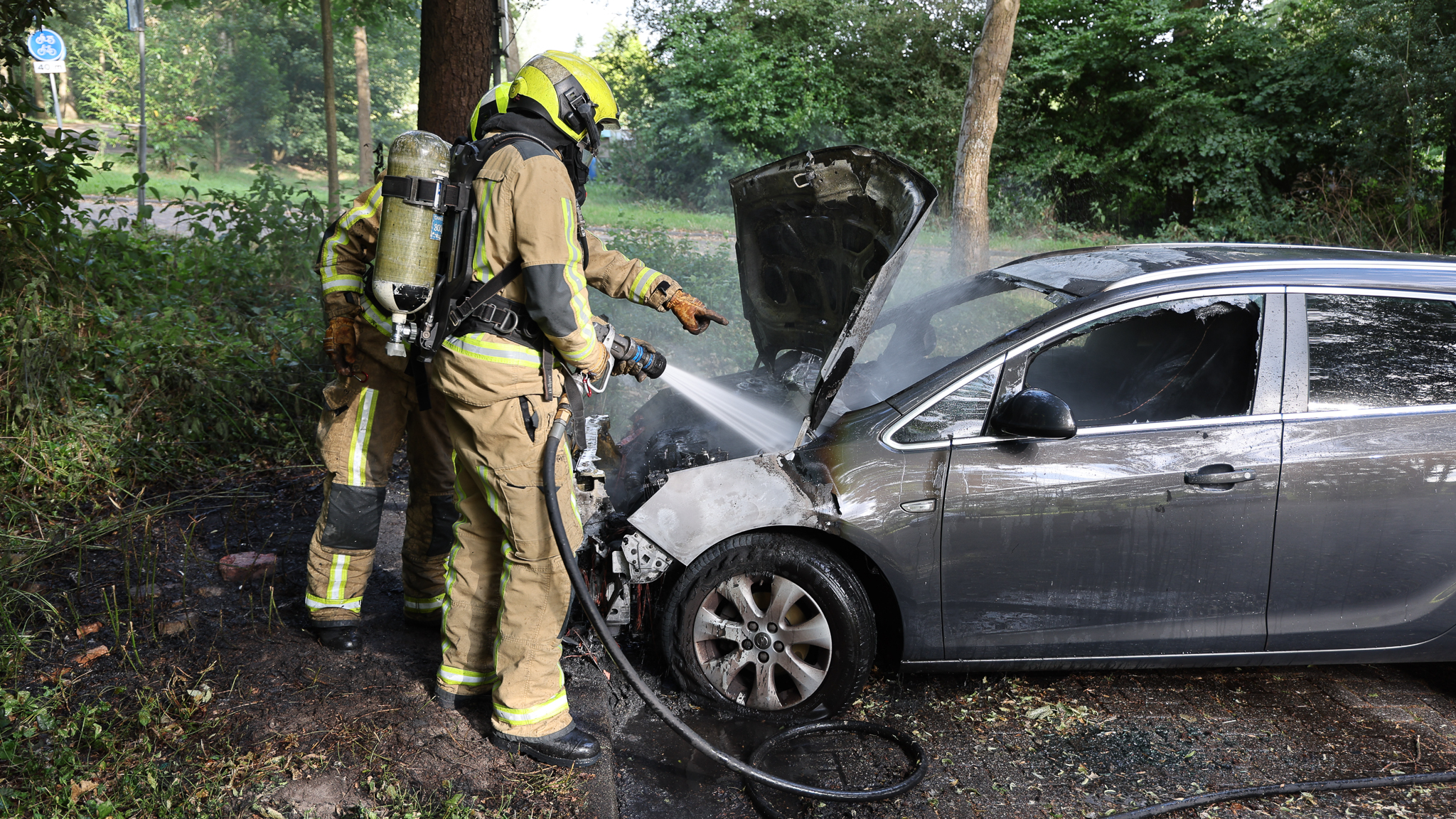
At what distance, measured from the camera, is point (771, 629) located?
9.84 ft

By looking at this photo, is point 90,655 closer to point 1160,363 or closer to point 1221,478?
point 1221,478

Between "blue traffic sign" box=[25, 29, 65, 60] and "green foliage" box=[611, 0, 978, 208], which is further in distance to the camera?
"green foliage" box=[611, 0, 978, 208]

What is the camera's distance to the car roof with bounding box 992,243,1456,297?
10.0 ft

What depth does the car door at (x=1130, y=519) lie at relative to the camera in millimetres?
2859

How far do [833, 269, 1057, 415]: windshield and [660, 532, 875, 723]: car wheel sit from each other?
75 centimetres

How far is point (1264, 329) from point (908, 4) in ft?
56.2

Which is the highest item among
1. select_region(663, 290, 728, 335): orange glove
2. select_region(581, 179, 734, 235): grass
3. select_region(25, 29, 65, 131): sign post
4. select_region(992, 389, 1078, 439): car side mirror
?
select_region(25, 29, 65, 131): sign post

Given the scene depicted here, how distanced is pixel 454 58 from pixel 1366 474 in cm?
479

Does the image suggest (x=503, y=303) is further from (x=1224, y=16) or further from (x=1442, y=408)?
(x=1224, y=16)

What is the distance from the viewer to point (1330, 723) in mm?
3154

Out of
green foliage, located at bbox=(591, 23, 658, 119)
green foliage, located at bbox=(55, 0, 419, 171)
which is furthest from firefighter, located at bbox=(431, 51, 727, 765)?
green foliage, located at bbox=(55, 0, 419, 171)

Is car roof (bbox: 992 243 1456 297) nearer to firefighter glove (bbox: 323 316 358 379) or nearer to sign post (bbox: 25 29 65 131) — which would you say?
firefighter glove (bbox: 323 316 358 379)

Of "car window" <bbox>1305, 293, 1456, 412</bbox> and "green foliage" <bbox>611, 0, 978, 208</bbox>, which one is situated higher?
"green foliage" <bbox>611, 0, 978, 208</bbox>

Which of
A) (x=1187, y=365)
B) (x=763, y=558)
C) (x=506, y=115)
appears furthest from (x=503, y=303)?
(x=1187, y=365)
